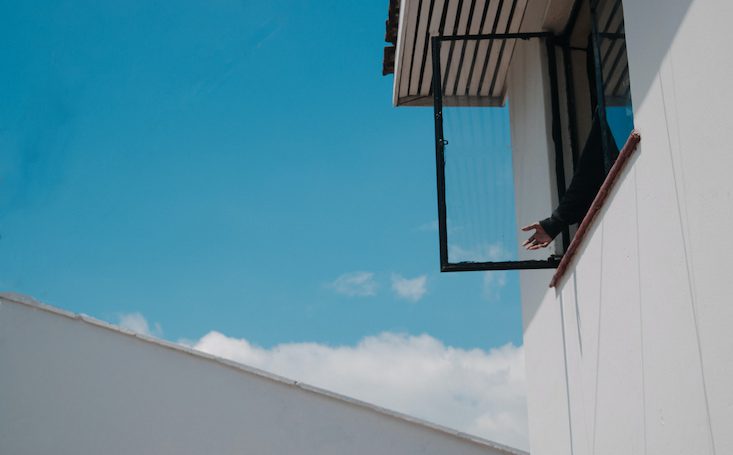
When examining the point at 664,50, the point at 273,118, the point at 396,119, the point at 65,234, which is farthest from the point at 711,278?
the point at 65,234

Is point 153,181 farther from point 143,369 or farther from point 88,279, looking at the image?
point 143,369

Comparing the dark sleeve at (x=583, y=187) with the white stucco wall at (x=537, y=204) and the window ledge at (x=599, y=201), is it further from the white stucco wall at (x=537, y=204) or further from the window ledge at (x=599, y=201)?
the white stucco wall at (x=537, y=204)

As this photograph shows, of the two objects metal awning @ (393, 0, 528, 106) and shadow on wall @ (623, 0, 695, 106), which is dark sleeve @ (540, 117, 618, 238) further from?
metal awning @ (393, 0, 528, 106)

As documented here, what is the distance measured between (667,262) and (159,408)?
249 inches

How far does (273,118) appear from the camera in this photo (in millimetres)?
11680

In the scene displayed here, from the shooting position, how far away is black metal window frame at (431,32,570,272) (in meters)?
4.10

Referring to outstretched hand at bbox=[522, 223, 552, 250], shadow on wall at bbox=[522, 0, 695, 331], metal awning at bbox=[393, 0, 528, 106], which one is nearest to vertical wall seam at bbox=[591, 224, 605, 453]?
shadow on wall at bbox=[522, 0, 695, 331]

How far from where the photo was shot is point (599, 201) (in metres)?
3.51

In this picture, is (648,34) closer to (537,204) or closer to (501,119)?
(537,204)

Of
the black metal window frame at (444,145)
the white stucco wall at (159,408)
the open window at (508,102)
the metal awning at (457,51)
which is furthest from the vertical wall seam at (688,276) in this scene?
the white stucco wall at (159,408)

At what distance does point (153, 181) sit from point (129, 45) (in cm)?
177

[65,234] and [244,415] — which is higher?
[65,234]

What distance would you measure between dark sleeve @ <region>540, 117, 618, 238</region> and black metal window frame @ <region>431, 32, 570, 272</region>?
23 cm

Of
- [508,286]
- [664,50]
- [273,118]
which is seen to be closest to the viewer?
[664,50]
